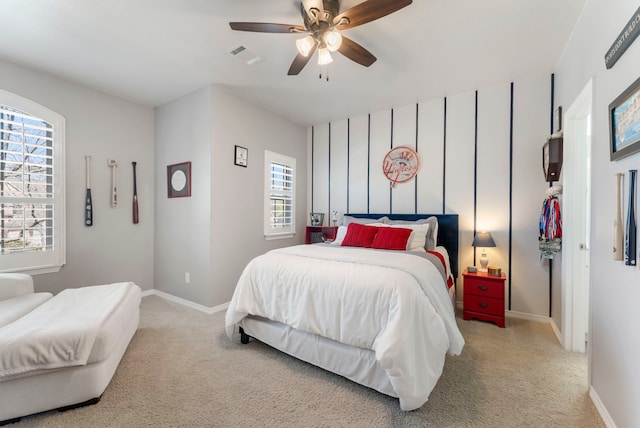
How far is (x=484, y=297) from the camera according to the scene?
109 inches

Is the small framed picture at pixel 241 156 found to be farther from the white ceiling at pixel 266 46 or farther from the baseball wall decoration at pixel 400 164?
the baseball wall decoration at pixel 400 164

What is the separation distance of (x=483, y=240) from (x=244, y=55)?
3149 mm

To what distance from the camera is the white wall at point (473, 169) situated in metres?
2.89

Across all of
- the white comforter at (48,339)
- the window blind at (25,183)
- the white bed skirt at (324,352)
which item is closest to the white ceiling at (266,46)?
the window blind at (25,183)

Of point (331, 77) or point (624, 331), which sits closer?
point (624, 331)

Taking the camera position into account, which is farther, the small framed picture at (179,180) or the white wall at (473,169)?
the small framed picture at (179,180)

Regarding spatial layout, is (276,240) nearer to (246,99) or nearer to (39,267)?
(246,99)

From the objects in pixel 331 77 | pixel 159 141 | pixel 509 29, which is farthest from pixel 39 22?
pixel 509 29

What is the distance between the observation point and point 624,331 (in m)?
1.29

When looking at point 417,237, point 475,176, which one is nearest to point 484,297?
point 417,237

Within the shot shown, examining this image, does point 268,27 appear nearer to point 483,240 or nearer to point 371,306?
point 371,306

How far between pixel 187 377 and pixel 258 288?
30.0 inches

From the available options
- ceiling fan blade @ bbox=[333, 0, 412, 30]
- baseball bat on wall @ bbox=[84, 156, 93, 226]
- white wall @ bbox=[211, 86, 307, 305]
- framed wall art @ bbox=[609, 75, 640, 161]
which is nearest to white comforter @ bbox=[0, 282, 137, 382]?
white wall @ bbox=[211, 86, 307, 305]

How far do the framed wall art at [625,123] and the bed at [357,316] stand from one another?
1.20m
